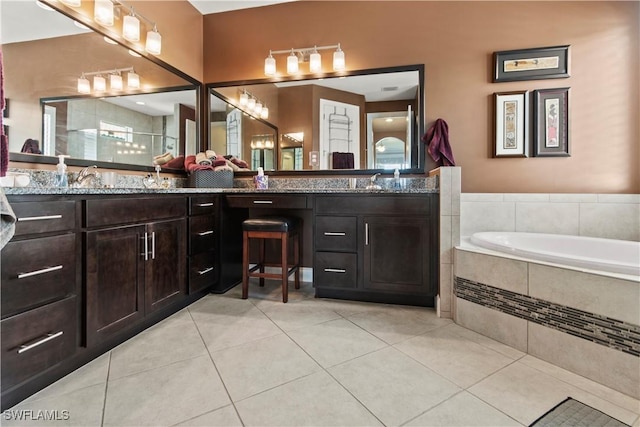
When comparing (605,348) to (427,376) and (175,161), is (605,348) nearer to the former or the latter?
(427,376)

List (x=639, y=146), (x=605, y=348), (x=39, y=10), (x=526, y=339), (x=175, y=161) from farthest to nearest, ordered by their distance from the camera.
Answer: (x=175, y=161), (x=639, y=146), (x=39, y=10), (x=526, y=339), (x=605, y=348)

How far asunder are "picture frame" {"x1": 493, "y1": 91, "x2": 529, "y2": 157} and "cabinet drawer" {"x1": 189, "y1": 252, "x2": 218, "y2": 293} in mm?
2449

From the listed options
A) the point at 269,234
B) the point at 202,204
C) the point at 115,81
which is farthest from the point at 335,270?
the point at 115,81

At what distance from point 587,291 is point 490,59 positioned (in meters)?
1.95

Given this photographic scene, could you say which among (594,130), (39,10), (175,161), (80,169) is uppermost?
(39,10)

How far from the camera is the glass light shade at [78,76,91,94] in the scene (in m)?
1.83

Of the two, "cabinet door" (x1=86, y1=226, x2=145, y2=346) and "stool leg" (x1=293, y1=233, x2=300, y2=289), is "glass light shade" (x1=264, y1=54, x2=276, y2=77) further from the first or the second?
"cabinet door" (x1=86, y1=226, x2=145, y2=346)

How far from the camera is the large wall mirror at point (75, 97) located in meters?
1.52

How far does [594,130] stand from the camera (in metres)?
2.24

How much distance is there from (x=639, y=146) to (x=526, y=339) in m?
1.89

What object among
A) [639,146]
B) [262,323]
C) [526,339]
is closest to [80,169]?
[262,323]

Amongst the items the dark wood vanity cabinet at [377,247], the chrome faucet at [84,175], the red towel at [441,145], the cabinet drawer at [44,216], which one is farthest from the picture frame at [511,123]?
the chrome faucet at [84,175]

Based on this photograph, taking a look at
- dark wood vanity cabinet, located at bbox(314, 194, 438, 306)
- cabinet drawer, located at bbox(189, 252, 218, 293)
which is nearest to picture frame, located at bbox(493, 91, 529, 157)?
dark wood vanity cabinet, located at bbox(314, 194, 438, 306)

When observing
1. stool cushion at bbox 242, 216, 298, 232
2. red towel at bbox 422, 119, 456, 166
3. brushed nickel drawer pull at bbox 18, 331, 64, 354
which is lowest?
brushed nickel drawer pull at bbox 18, 331, 64, 354
